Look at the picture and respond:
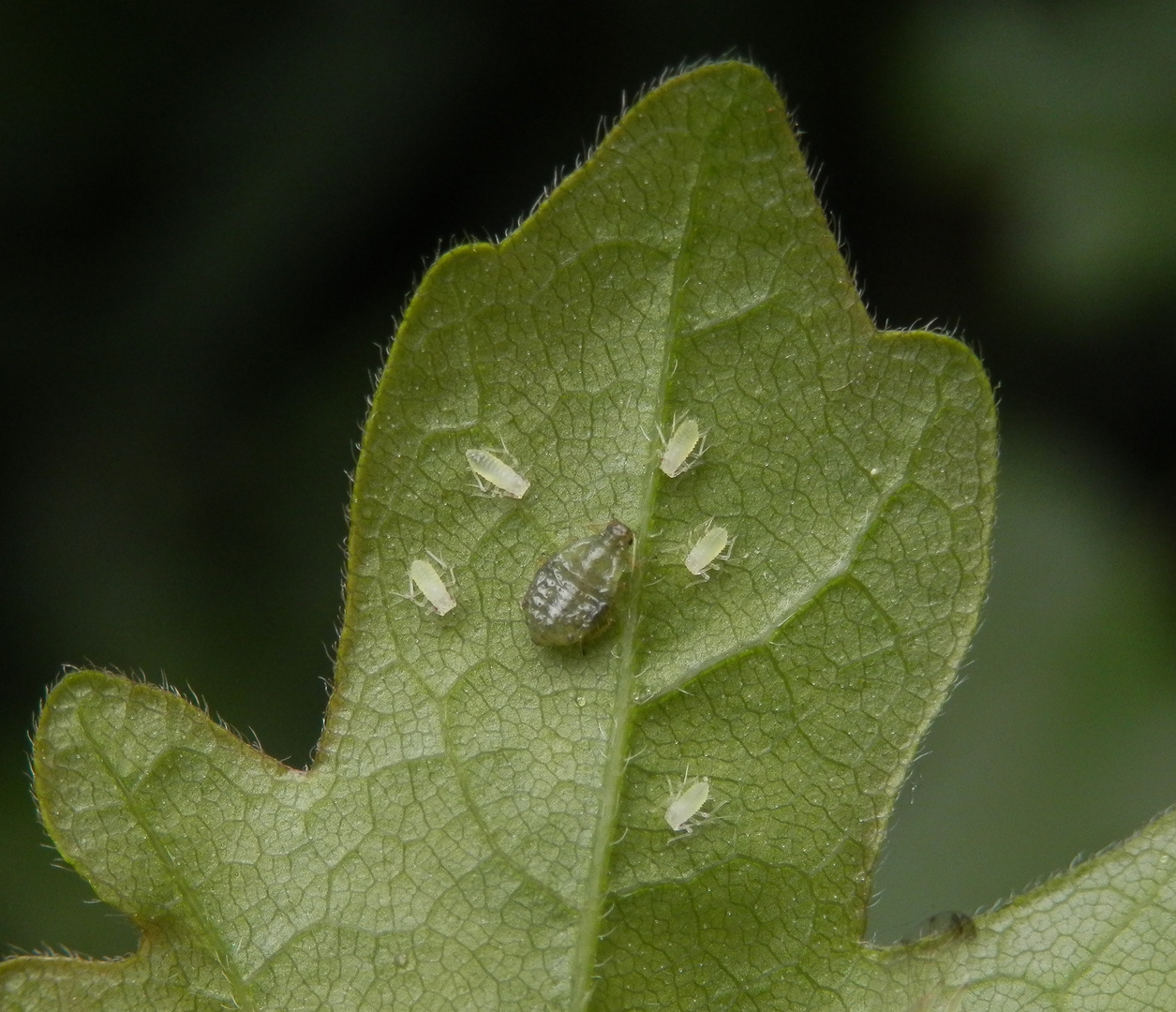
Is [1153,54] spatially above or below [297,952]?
above

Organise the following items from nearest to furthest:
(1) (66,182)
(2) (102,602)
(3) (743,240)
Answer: (3) (743,240) < (1) (66,182) < (2) (102,602)

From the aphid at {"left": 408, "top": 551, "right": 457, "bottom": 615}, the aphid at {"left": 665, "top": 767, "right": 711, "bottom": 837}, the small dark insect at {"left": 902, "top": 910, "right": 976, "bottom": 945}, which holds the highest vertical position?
the aphid at {"left": 408, "top": 551, "right": 457, "bottom": 615}

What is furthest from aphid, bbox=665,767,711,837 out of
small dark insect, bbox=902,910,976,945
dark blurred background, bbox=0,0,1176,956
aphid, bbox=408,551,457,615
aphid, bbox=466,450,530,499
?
dark blurred background, bbox=0,0,1176,956

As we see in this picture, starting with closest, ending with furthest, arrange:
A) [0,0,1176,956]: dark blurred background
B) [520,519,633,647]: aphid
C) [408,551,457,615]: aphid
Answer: [520,519,633,647]: aphid, [408,551,457,615]: aphid, [0,0,1176,956]: dark blurred background

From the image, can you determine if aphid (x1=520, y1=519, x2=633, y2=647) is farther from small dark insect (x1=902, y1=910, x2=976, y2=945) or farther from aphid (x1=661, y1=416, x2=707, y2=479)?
small dark insect (x1=902, y1=910, x2=976, y2=945)

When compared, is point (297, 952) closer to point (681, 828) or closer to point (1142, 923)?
point (681, 828)

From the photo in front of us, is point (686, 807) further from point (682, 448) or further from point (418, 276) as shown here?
point (418, 276)

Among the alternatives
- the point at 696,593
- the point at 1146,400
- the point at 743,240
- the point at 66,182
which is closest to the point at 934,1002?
the point at 696,593
